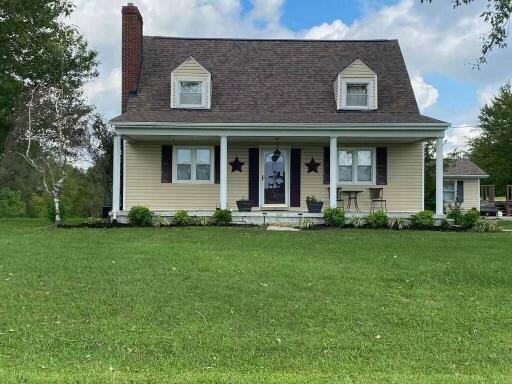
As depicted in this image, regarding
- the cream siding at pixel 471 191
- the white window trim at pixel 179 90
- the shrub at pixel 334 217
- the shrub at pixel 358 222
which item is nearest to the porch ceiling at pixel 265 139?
the white window trim at pixel 179 90

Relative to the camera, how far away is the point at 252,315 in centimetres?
601

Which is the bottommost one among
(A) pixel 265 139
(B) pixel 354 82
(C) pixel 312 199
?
(C) pixel 312 199

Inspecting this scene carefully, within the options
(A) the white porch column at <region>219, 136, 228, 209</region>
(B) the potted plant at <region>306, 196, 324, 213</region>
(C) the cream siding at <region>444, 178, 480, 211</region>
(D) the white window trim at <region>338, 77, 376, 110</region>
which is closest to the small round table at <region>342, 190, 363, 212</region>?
(B) the potted plant at <region>306, 196, 324, 213</region>

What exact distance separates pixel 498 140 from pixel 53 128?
35.2 metres

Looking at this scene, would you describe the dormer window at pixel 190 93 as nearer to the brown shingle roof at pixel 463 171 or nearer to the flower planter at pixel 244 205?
the flower planter at pixel 244 205

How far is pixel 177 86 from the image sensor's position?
18.1 metres

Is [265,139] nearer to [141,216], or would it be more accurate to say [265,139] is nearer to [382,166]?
[382,166]

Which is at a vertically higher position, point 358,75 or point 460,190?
point 358,75

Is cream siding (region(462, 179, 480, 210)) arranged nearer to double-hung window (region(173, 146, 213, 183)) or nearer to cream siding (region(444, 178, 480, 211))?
cream siding (region(444, 178, 480, 211))

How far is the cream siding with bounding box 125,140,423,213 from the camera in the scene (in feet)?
59.3

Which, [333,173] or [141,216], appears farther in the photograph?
[333,173]

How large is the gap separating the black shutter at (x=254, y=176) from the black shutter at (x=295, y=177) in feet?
3.57

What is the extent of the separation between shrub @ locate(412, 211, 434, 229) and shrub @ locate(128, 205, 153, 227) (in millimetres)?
7714

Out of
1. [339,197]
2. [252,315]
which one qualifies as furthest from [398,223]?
[252,315]
